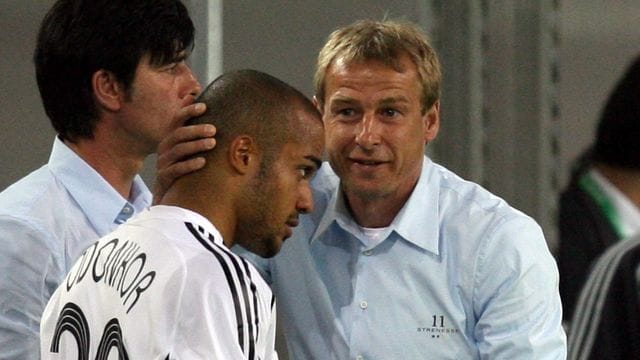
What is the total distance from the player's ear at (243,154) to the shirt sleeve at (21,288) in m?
0.45

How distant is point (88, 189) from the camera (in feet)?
7.08

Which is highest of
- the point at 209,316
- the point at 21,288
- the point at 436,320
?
the point at 209,316

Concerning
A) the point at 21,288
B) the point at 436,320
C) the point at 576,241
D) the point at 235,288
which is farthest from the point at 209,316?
the point at 576,241

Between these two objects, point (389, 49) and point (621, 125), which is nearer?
point (389, 49)

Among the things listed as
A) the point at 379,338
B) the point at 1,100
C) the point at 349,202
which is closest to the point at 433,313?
the point at 379,338

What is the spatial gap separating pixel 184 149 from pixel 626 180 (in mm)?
1546

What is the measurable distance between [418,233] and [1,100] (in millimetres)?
1186

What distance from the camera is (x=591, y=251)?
2943 millimetres

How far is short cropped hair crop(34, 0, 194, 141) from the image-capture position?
7.10ft

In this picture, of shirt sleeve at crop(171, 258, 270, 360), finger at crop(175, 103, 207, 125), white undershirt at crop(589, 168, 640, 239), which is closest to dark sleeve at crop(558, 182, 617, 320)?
white undershirt at crop(589, 168, 640, 239)

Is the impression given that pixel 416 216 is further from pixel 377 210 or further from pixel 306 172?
pixel 306 172

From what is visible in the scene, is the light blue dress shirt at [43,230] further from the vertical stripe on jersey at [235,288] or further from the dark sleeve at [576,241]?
the dark sleeve at [576,241]

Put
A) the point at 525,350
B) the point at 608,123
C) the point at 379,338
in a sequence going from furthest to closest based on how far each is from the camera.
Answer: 1. the point at 608,123
2. the point at 379,338
3. the point at 525,350

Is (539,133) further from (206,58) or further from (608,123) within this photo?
(206,58)
